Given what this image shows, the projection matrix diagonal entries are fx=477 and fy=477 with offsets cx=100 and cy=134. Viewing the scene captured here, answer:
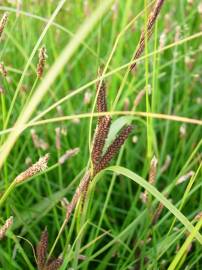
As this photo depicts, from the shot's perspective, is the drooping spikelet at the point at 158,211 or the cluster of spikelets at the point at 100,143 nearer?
the cluster of spikelets at the point at 100,143

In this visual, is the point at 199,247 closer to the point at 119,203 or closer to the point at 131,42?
the point at 119,203

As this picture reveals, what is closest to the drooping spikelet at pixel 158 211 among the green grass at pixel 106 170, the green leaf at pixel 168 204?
the green grass at pixel 106 170

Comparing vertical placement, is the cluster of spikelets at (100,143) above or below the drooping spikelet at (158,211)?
above

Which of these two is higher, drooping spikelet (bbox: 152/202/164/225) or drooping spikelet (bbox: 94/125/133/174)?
drooping spikelet (bbox: 94/125/133/174)

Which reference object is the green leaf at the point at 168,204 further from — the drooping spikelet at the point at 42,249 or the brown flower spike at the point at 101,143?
the drooping spikelet at the point at 42,249

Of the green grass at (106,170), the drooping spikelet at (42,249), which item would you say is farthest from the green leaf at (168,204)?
the drooping spikelet at (42,249)

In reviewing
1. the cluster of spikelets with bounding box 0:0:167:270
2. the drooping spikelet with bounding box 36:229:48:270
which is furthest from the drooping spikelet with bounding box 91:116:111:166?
the drooping spikelet with bounding box 36:229:48:270

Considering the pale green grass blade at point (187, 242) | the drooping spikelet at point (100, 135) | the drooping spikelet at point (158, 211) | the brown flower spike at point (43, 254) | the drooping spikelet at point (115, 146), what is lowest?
the drooping spikelet at point (158, 211)

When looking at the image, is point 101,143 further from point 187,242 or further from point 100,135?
point 187,242

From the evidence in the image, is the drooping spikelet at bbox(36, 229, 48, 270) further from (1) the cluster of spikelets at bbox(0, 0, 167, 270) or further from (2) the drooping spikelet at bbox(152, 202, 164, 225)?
(2) the drooping spikelet at bbox(152, 202, 164, 225)

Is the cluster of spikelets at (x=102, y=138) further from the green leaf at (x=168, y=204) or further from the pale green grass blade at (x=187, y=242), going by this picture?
the pale green grass blade at (x=187, y=242)
